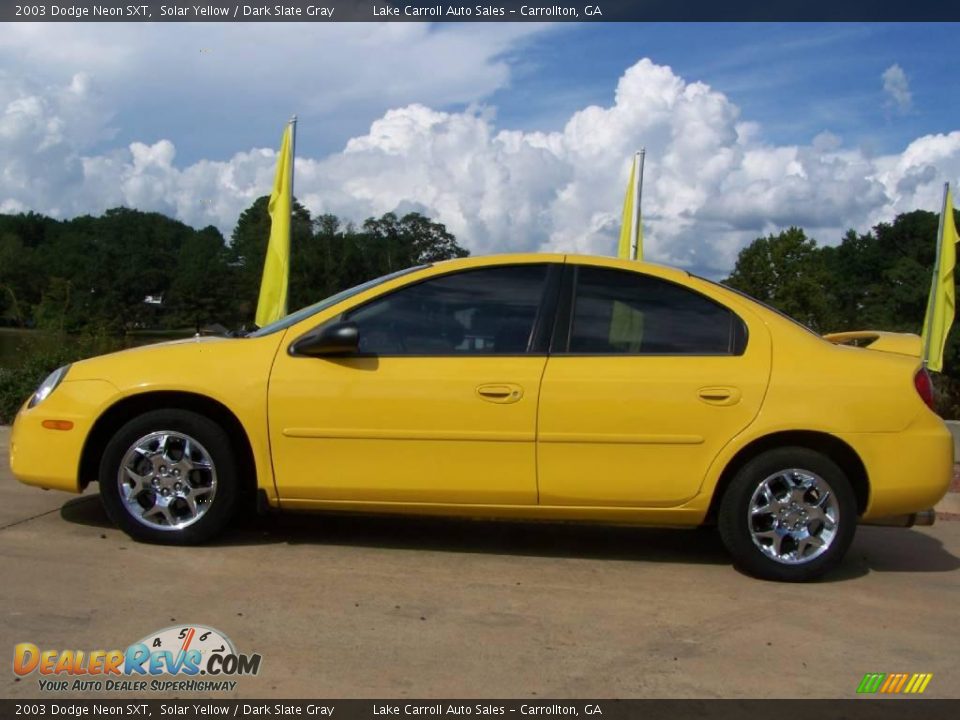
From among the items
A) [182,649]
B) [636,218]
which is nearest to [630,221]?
[636,218]

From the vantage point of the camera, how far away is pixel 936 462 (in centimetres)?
466

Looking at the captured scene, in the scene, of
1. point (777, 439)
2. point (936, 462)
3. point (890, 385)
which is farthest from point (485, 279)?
point (936, 462)

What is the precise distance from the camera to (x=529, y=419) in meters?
4.60

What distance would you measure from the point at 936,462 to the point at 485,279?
248cm

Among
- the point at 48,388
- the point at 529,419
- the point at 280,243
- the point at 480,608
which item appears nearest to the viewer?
the point at 480,608

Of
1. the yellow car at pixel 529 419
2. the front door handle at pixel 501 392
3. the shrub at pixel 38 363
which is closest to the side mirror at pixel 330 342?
the yellow car at pixel 529 419

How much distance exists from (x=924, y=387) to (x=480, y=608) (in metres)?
2.55

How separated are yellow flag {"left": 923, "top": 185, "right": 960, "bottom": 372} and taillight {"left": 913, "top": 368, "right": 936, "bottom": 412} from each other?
7631 mm

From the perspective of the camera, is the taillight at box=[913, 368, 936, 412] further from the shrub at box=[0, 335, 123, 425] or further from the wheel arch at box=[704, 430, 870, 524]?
the shrub at box=[0, 335, 123, 425]

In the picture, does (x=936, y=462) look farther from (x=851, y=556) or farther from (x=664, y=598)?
(x=664, y=598)

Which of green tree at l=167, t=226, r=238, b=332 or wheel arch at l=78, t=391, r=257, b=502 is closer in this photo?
wheel arch at l=78, t=391, r=257, b=502

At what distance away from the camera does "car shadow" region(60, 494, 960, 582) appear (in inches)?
201
